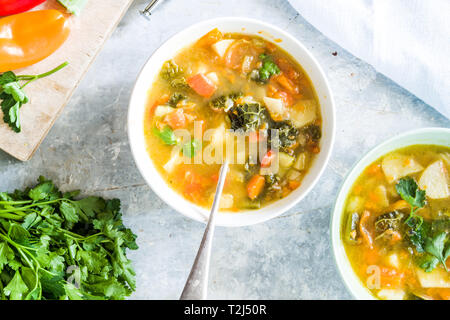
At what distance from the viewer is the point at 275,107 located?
2812mm

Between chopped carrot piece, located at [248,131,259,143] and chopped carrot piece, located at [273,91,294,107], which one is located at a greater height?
chopped carrot piece, located at [273,91,294,107]

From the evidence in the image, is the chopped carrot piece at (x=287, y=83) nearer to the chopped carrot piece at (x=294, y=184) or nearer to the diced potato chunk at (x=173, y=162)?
the chopped carrot piece at (x=294, y=184)

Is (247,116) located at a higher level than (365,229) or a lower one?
higher

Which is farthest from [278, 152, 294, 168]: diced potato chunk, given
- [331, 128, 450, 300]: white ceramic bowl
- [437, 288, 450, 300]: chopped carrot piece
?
[437, 288, 450, 300]: chopped carrot piece

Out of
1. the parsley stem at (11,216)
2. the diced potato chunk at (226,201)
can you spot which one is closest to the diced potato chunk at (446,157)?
the diced potato chunk at (226,201)

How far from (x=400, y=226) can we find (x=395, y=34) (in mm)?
1322

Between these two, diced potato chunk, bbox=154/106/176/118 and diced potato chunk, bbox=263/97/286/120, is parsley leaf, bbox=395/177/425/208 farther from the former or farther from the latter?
diced potato chunk, bbox=154/106/176/118

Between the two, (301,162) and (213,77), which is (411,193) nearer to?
(301,162)

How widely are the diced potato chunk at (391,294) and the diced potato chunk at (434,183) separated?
26.5 inches

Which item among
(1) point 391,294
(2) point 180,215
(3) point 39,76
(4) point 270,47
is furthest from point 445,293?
(3) point 39,76

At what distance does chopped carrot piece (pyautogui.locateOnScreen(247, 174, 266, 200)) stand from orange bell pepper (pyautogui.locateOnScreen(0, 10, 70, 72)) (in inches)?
62.1

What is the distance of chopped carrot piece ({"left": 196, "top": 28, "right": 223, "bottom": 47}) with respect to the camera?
283 centimetres

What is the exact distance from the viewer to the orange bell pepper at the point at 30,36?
2.93 meters

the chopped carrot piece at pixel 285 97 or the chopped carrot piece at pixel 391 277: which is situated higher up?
the chopped carrot piece at pixel 285 97
